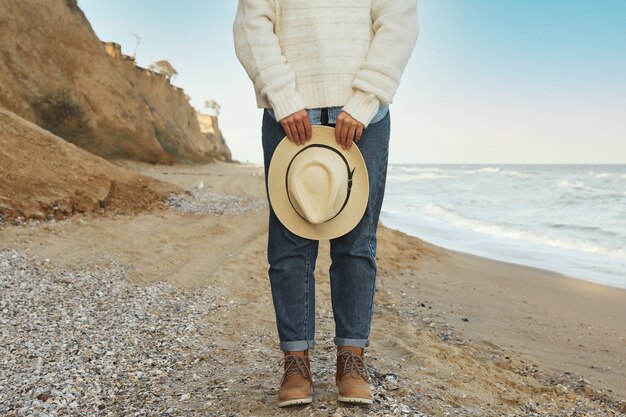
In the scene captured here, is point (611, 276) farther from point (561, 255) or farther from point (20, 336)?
point (20, 336)

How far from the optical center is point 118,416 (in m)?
2.18

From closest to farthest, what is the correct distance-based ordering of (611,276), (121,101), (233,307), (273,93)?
1. (273,93)
2. (233,307)
3. (611,276)
4. (121,101)

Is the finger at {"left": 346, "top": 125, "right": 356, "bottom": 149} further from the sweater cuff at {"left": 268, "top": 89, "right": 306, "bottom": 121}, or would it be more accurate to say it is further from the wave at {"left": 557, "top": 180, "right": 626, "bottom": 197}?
the wave at {"left": 557, "top": 180, "right": 626, "bottom": 197}

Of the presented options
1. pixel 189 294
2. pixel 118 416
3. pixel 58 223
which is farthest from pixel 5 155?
pixel 118 416

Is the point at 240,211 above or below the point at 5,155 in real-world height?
below

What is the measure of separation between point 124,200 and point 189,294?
3436 millimetres

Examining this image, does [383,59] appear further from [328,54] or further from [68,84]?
[68,84]

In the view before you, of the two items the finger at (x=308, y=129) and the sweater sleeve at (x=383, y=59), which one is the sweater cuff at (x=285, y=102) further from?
the sweater sleeve at (x=383, y=59)

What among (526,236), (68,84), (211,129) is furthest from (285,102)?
(211,129)

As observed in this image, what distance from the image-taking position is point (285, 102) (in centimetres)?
213

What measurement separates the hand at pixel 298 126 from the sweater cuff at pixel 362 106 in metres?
0.16

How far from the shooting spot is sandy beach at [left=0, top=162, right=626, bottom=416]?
2395 mm

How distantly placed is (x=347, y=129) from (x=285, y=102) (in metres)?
0.26

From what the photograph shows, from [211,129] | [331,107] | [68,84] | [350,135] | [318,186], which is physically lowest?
[318,186]
